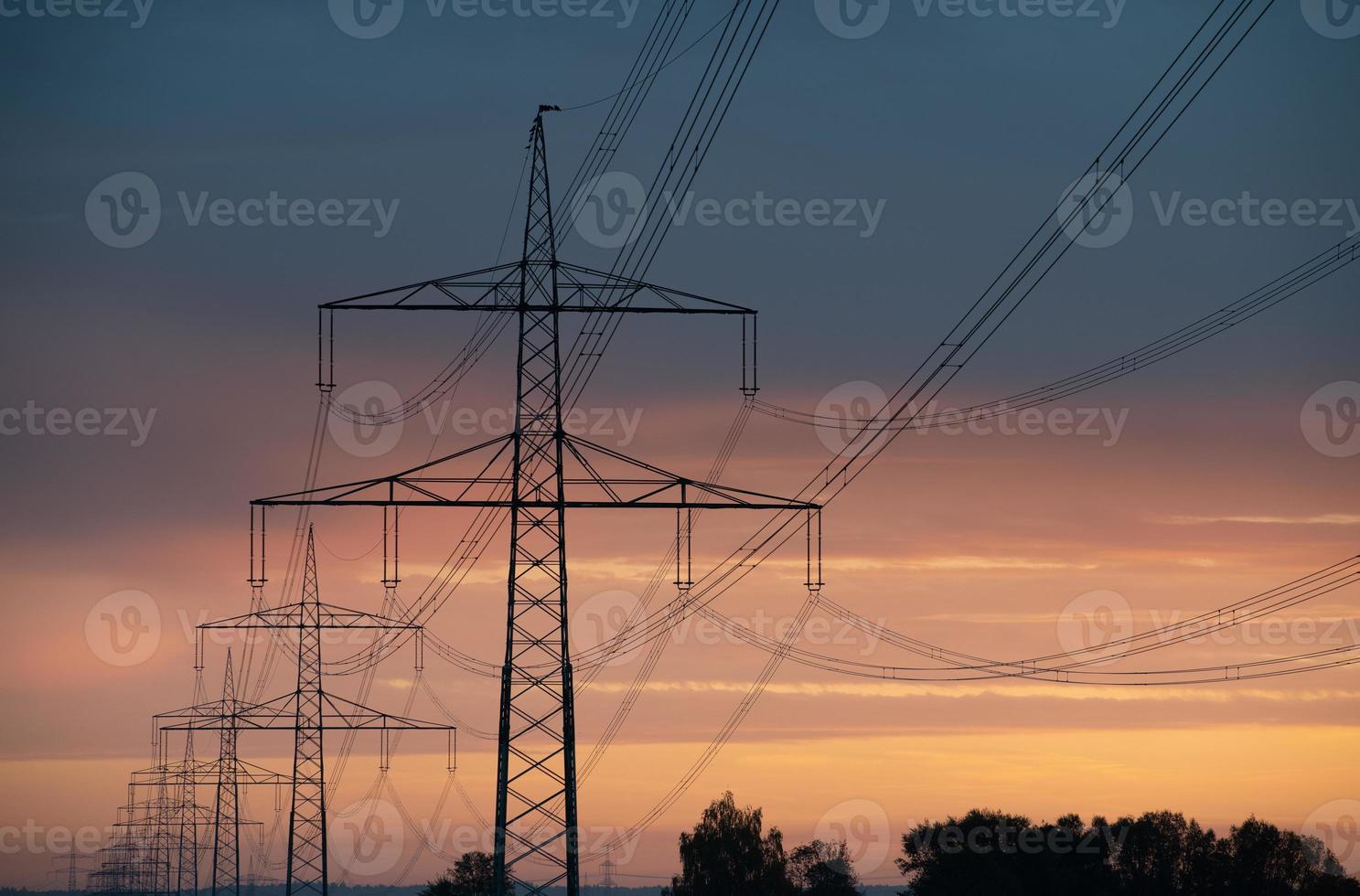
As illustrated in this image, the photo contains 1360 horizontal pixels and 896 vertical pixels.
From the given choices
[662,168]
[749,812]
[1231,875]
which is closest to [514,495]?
[662,168]

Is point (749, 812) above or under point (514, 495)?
under

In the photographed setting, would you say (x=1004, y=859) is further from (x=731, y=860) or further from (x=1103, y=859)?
(x=731, y=860)

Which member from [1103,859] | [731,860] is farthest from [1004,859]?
[731,860]

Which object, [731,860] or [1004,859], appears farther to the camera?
[731,860]

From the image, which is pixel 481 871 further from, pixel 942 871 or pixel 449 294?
pixel 449 294

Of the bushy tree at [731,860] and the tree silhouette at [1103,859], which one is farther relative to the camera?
the bushy tree at [731,860]

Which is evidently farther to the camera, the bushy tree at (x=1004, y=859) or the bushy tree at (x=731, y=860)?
the bushy tree at (x=731, y=860)

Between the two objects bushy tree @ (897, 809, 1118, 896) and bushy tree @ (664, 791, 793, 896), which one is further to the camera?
bushy tree @ (664, 791, 793, 896)

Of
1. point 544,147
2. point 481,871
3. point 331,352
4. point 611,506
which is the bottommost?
point 481,871

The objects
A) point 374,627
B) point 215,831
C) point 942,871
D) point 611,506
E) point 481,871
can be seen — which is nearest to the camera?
point 611,506

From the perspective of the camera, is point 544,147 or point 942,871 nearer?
point 544,147

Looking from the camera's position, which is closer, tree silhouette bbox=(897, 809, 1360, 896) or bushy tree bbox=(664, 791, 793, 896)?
tree silhouette bbox=(897, 809, 1360, 896)
